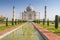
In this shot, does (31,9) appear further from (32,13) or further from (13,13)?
(13,13)

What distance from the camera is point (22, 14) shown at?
74.9 m

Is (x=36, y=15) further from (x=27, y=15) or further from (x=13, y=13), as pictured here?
(x=13, y=13)

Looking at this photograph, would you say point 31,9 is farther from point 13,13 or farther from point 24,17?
point 13,13

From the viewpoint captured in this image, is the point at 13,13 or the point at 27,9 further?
the point at 27,9

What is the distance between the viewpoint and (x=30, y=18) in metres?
73.0

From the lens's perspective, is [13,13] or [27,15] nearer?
[13,13]

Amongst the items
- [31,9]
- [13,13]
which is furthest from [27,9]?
[13,13]

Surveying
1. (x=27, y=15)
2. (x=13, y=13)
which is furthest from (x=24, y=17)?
(x=13, y=13)

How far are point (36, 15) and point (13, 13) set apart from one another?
123 feet

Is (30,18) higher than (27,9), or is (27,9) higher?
(27,9)

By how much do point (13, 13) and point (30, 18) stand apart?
3524cm

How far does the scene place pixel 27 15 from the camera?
243 feet

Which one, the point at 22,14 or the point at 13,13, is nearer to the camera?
the point at 13,13

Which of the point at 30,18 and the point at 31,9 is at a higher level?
the point at 31,9
